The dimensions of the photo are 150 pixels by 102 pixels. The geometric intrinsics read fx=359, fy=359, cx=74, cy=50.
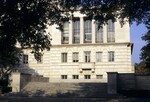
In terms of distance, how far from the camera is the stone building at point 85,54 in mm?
65625

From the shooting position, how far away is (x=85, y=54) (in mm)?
67000

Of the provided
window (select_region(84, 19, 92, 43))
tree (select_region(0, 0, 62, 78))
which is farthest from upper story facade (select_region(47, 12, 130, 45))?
tree (select_region(0, 0, 62, 78))

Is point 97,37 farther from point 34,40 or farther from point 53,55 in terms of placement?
point 34,40

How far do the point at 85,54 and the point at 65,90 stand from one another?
28.1 meters

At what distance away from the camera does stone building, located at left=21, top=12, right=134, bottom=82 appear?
65.6m

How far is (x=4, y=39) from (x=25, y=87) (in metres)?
20.9

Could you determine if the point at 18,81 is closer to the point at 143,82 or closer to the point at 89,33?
the point at 143,82

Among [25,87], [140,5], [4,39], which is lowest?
[25,87]

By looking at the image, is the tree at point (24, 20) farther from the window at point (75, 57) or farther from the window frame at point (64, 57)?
the window frame at point (64, 57)

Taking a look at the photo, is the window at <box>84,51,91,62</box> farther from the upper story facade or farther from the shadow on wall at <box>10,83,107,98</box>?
the shadow on wall at <box>10,83,107,98</box>

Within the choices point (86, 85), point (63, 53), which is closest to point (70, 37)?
point (63, 53)

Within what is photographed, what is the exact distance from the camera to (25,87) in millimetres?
42438

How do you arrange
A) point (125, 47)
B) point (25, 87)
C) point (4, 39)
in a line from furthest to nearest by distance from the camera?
point (125, 47), point (25, 87), point (4, 39)

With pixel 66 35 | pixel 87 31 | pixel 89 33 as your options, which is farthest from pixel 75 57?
pixel 87 31
